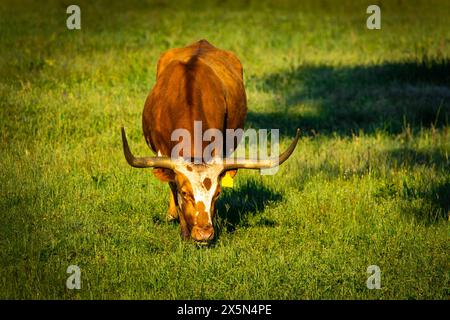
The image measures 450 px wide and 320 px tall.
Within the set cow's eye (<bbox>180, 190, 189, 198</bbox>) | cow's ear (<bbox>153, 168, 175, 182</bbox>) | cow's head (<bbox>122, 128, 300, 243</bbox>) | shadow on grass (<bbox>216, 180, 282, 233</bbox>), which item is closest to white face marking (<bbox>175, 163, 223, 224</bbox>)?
cow's head (<bbox>122, 128, 300, 243</bbox>)

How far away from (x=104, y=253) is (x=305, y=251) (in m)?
2.04

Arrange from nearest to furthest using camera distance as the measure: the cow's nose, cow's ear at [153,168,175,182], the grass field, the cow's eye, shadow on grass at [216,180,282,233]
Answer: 1. the grass field
2. the cow's nose
3. the cow's eye
4. cow's ear at [153,168,175,182]
5. shadow on grass at [216,180,282,233]

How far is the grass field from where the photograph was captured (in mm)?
7824

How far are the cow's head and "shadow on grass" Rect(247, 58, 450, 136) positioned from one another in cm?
549

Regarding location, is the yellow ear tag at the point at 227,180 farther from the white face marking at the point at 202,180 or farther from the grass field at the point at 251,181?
the grass field at the point at 251,181

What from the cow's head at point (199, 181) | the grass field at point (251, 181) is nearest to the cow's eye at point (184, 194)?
the cow's head at point (199, 181)

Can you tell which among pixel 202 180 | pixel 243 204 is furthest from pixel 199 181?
pixel 243 204

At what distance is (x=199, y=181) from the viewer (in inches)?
314

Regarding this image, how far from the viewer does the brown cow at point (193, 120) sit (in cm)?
800

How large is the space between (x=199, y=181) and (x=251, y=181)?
2.84 meters

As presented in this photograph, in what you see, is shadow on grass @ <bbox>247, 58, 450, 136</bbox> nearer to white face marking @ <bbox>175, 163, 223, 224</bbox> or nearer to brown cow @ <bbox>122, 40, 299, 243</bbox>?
brown cow @ <bbox>122, 40, 299, 243</bbox>

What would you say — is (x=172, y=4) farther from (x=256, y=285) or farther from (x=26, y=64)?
(x=256, y=285)

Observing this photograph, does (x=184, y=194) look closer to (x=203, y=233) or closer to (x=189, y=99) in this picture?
(x=203, y=233)
